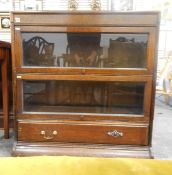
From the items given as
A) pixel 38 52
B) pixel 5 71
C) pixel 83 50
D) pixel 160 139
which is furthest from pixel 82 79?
pixel 160 139

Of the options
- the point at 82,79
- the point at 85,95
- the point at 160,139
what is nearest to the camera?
the point at 82,79

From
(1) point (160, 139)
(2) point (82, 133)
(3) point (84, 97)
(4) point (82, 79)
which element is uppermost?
(4) point (82, 79)

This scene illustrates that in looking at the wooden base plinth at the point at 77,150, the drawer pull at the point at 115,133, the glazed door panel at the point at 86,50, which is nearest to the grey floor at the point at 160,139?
the wooden base plinth at the point at 77,150

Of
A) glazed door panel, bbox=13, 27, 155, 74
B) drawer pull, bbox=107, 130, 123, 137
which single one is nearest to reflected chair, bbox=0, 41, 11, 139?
glazed door panel, bbox=13, 27, 155, 74

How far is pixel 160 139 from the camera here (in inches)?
74.2

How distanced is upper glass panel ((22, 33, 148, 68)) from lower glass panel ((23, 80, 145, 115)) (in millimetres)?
124

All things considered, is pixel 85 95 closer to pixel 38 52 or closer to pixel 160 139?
pixel 38 52

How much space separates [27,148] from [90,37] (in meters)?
0.82

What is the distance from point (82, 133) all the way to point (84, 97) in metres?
0.27

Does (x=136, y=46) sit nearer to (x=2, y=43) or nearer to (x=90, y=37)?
(x=90, y=37)

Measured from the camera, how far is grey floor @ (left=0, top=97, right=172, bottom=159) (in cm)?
164

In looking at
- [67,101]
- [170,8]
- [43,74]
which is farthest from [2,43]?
[170,8]

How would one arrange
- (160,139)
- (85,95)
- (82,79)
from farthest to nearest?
(160,139)
(85,95)
(82,79)

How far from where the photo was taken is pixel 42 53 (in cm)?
155
